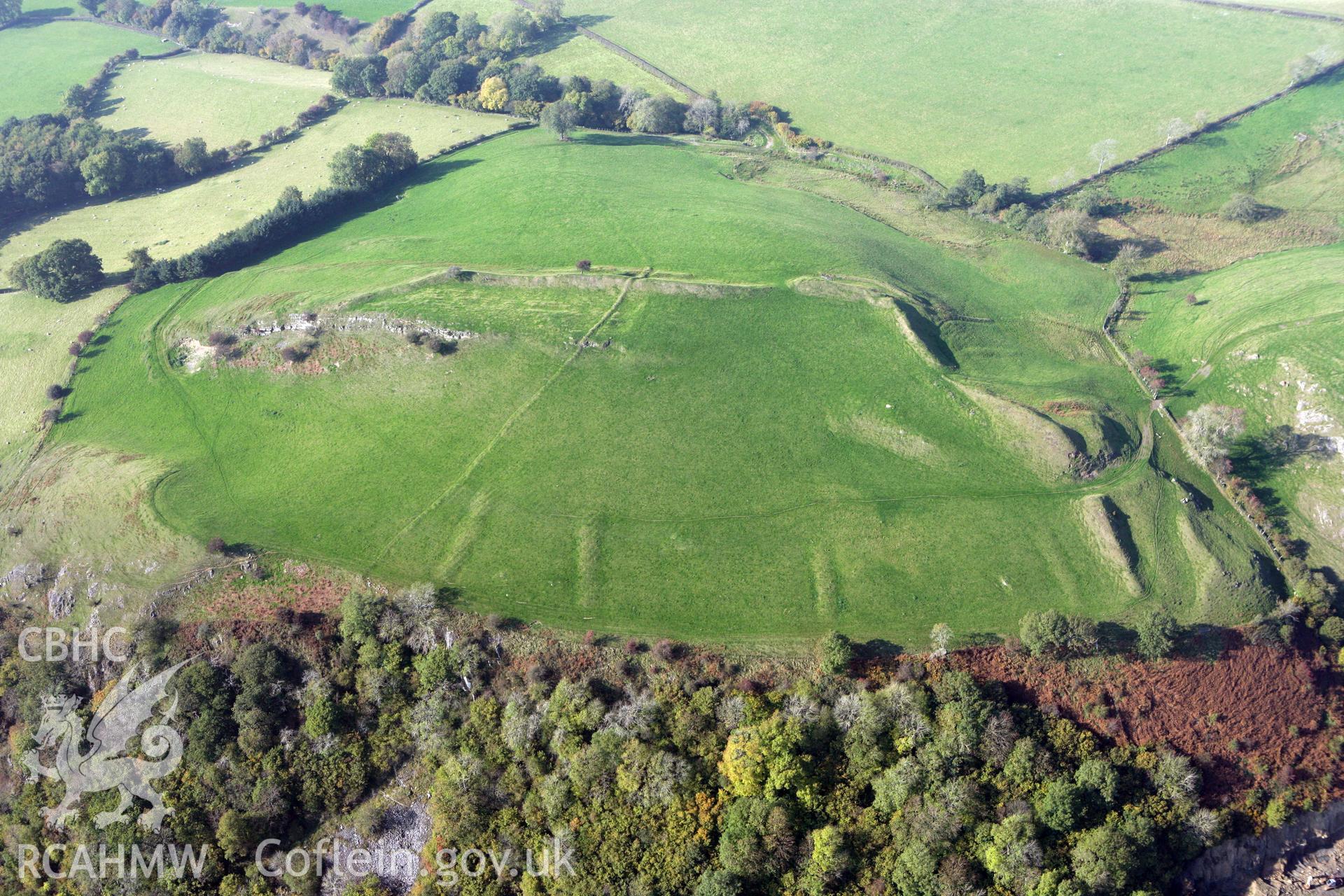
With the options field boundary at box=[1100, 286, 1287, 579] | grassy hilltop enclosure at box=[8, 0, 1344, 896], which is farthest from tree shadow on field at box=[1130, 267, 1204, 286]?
field boundary at box=[1100, 286, 1287, 579]

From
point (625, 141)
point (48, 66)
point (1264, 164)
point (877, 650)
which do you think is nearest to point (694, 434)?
point (877, 650)

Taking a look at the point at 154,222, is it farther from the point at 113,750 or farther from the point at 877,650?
the point at 877,650

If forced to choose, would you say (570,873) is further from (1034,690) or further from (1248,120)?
(1248,120)

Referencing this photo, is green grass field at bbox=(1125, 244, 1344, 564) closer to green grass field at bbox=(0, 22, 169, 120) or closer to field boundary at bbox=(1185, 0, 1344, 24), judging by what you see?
field boundary at bbox=(1185, 0, 1344, 24)

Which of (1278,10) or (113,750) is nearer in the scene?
(113,750)

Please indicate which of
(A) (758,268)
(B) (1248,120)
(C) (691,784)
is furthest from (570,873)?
(B) (1248,120)

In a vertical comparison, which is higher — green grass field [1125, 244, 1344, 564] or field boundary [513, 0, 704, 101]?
field boundary [513, 0, 704, 101]

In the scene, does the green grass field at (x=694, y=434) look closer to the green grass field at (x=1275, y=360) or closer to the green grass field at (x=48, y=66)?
the green grass field at (x=1275, y=360)
